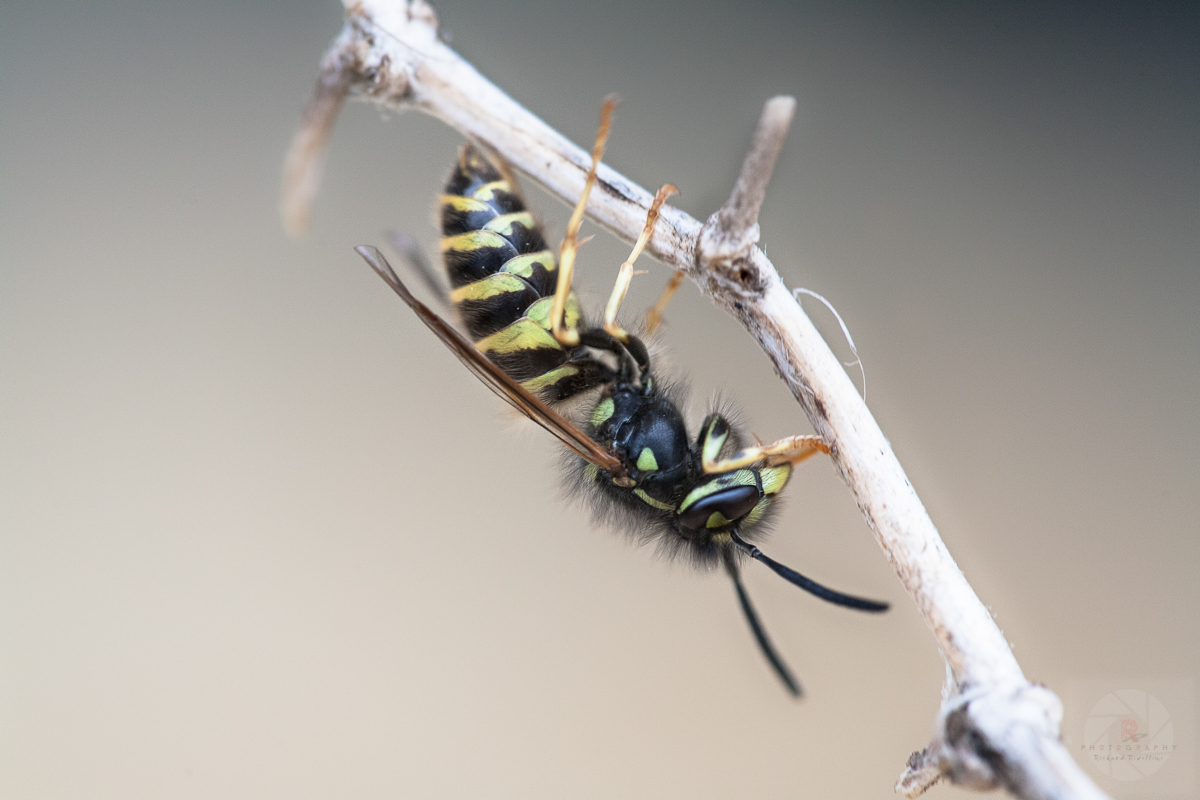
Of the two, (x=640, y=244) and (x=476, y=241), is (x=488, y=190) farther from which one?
(x=640, y=244)

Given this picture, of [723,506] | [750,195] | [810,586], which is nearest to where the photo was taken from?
[750,195]

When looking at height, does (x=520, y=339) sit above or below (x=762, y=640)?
above

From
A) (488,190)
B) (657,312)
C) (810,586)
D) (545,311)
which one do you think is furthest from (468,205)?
(810,586)

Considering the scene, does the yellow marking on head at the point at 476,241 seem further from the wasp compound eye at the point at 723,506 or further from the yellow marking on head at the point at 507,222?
the wasp compound eye at the point at 723,506

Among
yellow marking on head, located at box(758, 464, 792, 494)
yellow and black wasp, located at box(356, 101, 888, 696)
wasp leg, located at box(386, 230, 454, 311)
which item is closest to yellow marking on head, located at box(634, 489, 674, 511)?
yellow and black wasp, located at box(356, 101, 888, 696)

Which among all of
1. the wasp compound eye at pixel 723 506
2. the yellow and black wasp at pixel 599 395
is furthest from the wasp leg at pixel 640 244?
the wasp compound eye at pixel 723 506

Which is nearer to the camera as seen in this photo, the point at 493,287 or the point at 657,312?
the point at 493,287

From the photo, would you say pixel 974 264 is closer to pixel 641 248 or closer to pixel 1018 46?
pixel 1018 46
